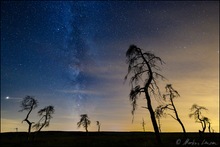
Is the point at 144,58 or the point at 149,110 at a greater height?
the point at 144,58

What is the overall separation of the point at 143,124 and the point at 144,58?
93.3m

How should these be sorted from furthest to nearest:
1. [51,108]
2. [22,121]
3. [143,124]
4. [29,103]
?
1. [143,124]
2. [51,108]
3. [29,103]
4. [22,121]

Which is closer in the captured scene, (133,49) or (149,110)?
(149,110)

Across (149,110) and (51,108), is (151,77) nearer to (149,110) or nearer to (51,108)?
(149,110)

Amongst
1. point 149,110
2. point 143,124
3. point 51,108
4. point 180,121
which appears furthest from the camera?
point 143,124

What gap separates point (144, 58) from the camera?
1720 centimetres

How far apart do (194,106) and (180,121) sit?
578 inches

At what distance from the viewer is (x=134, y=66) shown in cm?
1692

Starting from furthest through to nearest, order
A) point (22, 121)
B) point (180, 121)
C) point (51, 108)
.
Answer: point (51, 108) → point (22, 121) → point (180, 121)

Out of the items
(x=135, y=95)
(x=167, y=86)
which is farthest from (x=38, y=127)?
(x=135, y=95)

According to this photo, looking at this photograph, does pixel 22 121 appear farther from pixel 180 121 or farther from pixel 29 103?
pixel 180 121
